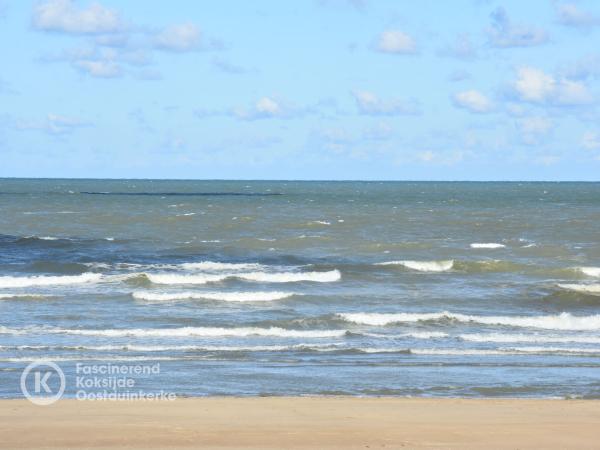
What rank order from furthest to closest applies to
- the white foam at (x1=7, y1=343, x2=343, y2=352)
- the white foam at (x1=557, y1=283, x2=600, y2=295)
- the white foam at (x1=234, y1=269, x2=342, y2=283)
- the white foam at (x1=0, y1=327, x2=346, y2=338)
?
1. the white foam at (x1=234, y1=269, x2=342, y2=283)
2. the white foam at (x1=557, y1=283, x2=600, y2=295)
3. the white foam at (x1=0, y1=327, x2=346, y2=338)
4. the white foam at (x1=7, y1=343, x2=343, y2=352)

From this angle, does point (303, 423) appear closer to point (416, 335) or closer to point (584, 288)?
point (416, 335)

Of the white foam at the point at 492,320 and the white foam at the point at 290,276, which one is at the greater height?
the white foam at the point at 290,276

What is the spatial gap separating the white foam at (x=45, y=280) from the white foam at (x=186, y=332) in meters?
9.33

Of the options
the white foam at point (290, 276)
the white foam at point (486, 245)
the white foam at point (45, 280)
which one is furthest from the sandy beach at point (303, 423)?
the white foam at point (486, 245)

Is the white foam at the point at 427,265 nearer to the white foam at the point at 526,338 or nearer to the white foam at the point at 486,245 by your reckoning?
the white foam at the point at 486,245

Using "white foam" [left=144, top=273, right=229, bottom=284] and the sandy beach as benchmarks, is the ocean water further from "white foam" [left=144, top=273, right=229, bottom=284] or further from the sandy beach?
the sandy beach

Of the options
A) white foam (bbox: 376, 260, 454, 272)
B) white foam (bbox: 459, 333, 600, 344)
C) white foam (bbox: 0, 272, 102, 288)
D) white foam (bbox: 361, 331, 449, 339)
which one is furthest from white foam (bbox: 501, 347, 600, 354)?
white foam (bbox: 0, 272, 102, 288)

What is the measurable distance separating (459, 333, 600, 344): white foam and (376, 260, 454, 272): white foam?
44.6 feet

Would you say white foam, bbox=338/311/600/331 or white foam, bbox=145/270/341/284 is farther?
white foam, bbox=145/270/341/284

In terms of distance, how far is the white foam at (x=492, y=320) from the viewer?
23562 millimetres

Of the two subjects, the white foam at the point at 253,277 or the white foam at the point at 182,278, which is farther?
the white foam at the point at 253,277

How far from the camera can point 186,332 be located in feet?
70.5

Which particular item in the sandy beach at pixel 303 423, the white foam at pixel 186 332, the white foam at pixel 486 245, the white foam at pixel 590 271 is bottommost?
the white foam at pixel 186 332

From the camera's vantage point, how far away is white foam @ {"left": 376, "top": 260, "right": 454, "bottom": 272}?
35.8 m
